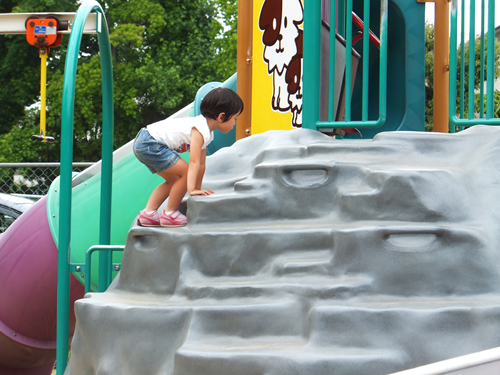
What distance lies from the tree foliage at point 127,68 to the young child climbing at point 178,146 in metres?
13.9

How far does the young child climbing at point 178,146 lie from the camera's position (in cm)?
223

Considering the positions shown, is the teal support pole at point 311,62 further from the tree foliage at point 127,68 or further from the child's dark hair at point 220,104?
the tree foliage at point 127,68

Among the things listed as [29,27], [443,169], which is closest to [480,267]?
[443,169]

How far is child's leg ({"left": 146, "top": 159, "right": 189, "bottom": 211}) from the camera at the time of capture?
7.38 ft

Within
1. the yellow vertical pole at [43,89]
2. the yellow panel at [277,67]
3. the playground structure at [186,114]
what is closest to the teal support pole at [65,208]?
the playground structure at [186,114]

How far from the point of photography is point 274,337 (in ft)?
5.55

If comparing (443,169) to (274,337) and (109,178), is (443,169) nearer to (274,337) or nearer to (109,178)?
(274,337)

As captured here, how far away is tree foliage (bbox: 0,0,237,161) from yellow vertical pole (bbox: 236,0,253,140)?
12661mm

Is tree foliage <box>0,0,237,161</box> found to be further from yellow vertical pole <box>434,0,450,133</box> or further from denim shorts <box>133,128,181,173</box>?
denim shorts <box>133,128,181,173</box>

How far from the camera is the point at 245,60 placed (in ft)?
11.2

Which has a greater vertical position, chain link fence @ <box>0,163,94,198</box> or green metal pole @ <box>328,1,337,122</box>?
green metal pole @ <box>328,1,337,122</box>

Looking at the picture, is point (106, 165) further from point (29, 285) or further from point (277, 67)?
point (277, 67)

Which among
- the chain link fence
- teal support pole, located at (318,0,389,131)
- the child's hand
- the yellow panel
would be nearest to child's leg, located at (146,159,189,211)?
the child's hand

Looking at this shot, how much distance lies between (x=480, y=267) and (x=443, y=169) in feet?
1.26
